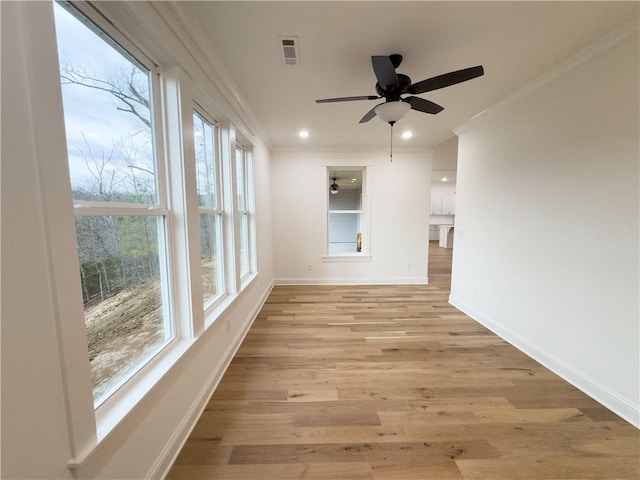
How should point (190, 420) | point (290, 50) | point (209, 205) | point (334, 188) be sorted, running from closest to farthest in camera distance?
1. point (190, 420)
2. point (290, 50)
3. point (209, 205)
4. point (334, 188)

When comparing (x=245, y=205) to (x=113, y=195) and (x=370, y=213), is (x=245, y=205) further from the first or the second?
(x=370, y=213)

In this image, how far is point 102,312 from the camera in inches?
43.3

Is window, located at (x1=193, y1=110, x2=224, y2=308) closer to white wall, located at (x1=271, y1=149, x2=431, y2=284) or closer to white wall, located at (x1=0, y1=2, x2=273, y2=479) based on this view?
white wall, located at (x1=0, y1=2, x2=273, y2=479)

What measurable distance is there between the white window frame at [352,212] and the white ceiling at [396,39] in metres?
1.99

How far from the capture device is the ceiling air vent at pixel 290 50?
1.70 meters

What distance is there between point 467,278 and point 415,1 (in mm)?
3157

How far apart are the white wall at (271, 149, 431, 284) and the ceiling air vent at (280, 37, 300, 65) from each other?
2618 mm

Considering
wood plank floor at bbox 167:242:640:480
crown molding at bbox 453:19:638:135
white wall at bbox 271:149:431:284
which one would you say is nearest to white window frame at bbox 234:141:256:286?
wood plank floor at bbox 167:242:640:480

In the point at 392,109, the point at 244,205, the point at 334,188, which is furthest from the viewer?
the point at 334,188

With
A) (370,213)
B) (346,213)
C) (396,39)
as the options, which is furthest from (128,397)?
(346,213)

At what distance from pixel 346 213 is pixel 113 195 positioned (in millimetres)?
4152

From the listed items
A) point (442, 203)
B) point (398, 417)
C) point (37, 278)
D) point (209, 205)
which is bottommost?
point (398, 417)

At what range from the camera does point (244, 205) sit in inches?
124

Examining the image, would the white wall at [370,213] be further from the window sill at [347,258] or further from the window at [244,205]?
the window at [244,205]
